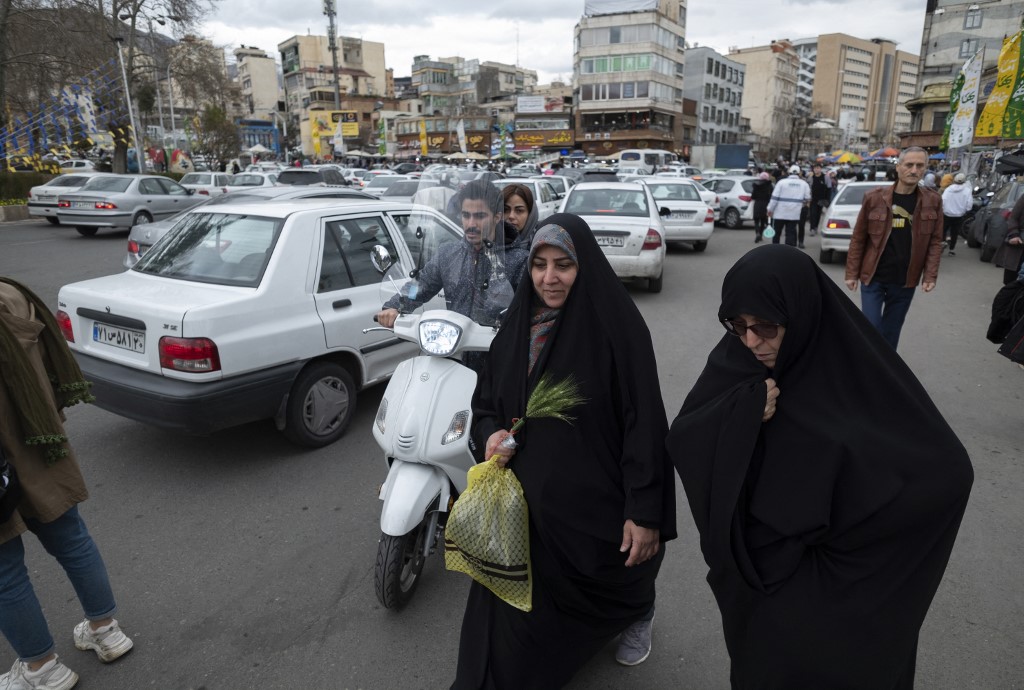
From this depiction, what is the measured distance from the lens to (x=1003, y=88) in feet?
44.7

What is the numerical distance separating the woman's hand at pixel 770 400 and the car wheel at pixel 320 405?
3.56 metres

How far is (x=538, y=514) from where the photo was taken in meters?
2.16

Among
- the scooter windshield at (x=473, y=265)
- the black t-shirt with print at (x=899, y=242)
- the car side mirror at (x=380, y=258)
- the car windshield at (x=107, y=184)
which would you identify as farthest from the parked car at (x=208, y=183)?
the black t-shirt with print at (x=899, y=242)

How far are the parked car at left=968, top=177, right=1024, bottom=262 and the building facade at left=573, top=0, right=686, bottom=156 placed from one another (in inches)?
2404

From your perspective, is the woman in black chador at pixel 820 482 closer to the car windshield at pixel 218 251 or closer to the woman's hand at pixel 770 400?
the woman's hand at pixel 770 400

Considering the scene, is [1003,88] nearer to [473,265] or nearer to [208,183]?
[473,265]

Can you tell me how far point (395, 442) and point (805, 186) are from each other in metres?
12.7

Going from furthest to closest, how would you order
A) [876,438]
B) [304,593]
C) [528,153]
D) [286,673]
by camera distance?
[528,153], [304,593], [286,673], [876,438]

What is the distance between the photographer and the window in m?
62.6

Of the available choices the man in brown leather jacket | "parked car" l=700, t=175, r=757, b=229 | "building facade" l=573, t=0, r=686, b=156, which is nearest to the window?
"building facade" l=573, t=0, r=686, b=156

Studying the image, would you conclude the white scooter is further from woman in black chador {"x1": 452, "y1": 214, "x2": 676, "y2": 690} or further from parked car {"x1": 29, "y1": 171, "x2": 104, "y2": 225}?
parked car {"x1": 29, "y1": 171, "x2": 104, "y2": 225}

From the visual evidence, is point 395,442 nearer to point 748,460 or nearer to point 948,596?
point 748,460

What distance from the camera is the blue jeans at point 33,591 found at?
2.35 m

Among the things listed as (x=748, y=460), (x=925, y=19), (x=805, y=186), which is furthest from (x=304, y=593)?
(x=925, y=19)
